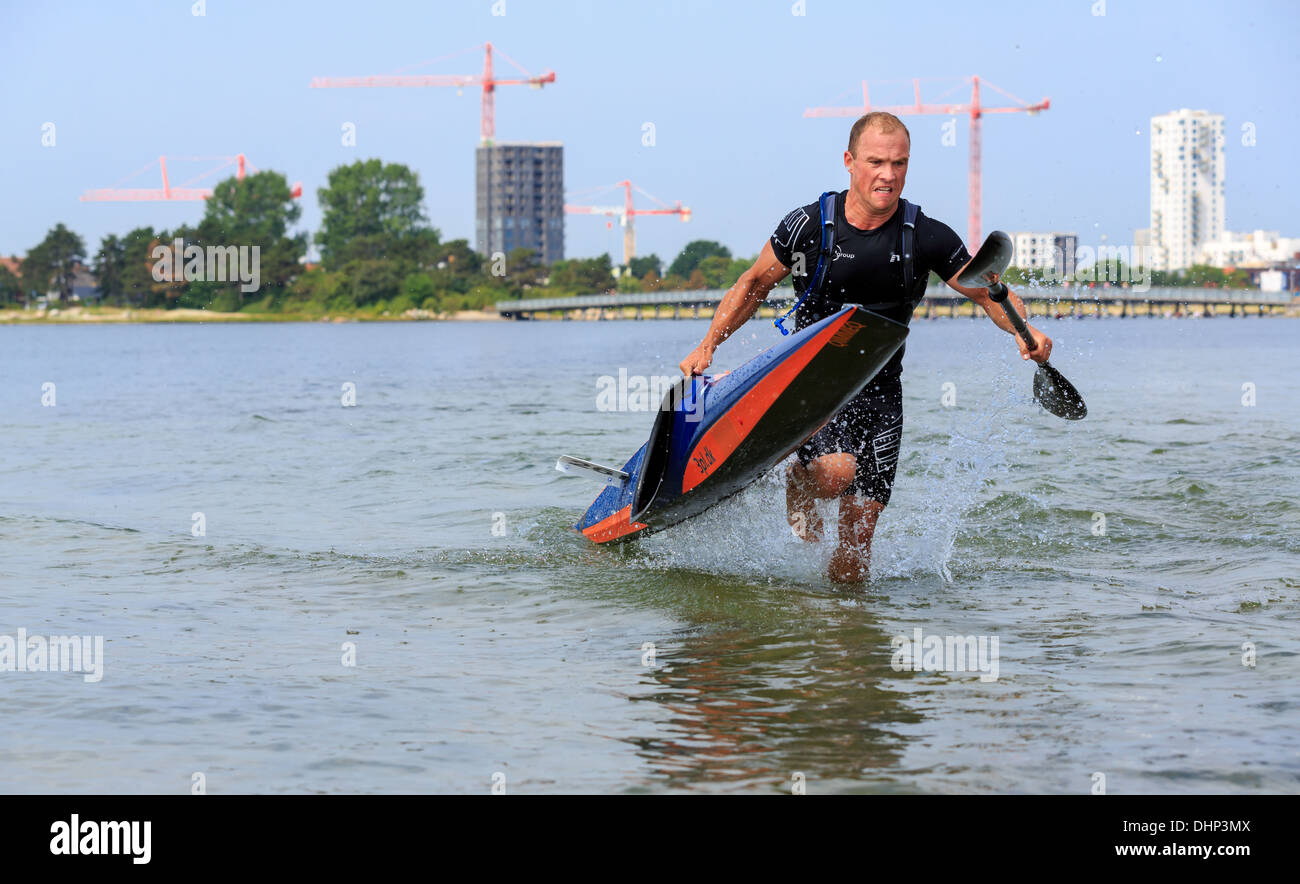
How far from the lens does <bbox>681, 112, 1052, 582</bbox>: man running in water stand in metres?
6.46

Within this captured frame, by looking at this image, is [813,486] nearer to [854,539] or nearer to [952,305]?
[854,539]

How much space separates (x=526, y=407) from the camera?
24906 millimetres

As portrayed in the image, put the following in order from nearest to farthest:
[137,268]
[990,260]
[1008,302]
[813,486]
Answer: [990,260], [1008,302], [813,486], [137,268]

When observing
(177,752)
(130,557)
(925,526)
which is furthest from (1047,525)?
(177,752)

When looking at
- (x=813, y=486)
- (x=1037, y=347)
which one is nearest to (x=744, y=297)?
(x=813, y=486)

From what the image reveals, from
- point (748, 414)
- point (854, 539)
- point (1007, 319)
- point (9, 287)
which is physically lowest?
point (854, 539)

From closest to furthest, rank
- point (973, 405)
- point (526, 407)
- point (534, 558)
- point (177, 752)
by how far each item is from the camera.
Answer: point (177, 752)
point (534, 558)
point (973, 405)
point (526, 407)

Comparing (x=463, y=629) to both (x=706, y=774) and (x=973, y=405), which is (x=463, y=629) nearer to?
(x=706, y=774)

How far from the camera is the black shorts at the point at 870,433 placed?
23.5ft

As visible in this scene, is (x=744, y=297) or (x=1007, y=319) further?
(x=744, y=297)

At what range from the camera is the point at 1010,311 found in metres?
6.24

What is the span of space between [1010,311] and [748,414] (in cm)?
160
